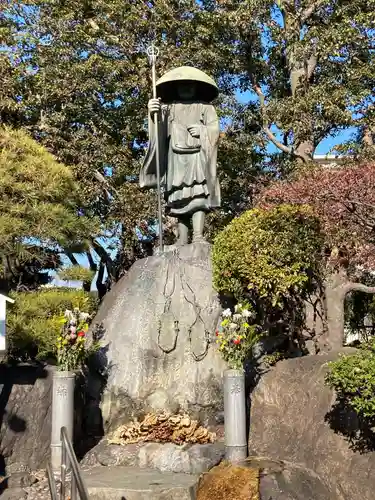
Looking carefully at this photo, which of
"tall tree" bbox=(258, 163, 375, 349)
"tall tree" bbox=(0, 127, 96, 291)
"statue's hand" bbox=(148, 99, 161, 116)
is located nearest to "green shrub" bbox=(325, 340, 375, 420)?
"tall tree" bbox=(258, 163, 375, 349)

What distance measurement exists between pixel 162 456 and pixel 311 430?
5.66 ft

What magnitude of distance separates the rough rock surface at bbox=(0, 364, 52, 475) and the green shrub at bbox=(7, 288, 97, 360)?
839mm

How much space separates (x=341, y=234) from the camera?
899 cm

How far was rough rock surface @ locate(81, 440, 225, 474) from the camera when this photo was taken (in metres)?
6.19

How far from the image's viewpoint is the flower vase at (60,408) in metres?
6.35

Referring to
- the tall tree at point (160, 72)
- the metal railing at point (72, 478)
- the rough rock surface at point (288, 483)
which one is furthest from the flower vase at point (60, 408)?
the tall tree at point (160, 72)

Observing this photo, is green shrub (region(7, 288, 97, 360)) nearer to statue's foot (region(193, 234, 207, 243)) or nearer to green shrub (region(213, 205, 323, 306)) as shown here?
statue's foot (region(193, 234, 207, 243))

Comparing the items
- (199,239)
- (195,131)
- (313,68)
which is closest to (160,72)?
(313,68)

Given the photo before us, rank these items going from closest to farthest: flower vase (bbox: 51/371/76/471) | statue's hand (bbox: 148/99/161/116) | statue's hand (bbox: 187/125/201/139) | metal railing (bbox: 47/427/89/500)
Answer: metal railing (bbox: 47/427/89/500) → flower vase (bbox: 51/371/76/471) → statue's hand (bbox: 148/99/161/116) → statue's hand (bbox: 187/125/201/139)

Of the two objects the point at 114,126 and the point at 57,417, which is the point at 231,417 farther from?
the point at 114,126

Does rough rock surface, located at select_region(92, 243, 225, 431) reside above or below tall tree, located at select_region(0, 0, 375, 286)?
below

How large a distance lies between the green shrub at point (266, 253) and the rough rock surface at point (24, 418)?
2670 mm

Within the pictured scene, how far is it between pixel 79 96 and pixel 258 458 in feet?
36.0

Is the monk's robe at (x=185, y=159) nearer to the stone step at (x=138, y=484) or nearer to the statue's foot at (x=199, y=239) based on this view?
the statue's foot at (x=199, y=239)
